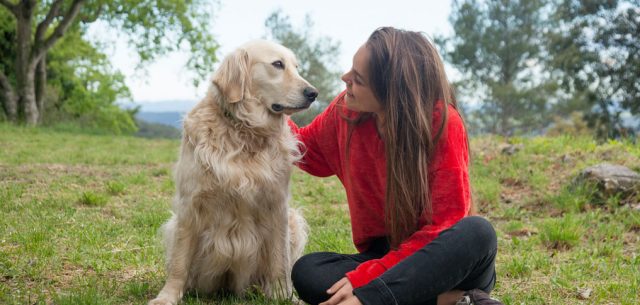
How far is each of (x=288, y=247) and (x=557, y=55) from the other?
26074 mm

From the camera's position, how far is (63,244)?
165 inches

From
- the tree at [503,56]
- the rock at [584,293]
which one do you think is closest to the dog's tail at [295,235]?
the rock at [584,293]

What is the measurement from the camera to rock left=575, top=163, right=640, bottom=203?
19.6 feet

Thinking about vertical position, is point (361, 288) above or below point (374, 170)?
below

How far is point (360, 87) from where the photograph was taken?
2.90 m

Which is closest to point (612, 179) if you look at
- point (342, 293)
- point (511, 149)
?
point (511, 149)

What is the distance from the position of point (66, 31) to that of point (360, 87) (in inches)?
873

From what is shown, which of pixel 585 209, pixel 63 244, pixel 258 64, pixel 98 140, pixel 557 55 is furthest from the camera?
pixel 557 55

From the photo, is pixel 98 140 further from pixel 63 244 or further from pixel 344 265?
pixel 344 265

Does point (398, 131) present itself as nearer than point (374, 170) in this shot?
Yes

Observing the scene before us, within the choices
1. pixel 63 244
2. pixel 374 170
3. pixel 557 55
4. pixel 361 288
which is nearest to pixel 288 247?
pixel 374 170

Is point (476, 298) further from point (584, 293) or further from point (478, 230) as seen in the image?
point (584, 293)

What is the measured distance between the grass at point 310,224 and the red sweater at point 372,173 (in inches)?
25.8

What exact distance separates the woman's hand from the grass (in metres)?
0.56
